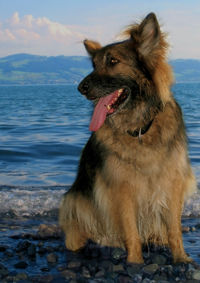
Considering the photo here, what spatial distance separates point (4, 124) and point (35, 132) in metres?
3.74

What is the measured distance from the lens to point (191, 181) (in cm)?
518

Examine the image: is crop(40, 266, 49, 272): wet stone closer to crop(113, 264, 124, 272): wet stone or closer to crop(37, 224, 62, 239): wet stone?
crop(113, 264, 124, 272): wet stone

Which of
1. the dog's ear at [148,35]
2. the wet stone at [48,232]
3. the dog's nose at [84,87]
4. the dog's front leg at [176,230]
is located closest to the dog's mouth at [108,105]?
the dog's nose at [84,87]

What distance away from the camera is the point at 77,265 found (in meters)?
4.83

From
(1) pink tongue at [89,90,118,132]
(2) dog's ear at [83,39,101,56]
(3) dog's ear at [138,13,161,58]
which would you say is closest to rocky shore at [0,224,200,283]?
(1) pink tongue at [89,90,118,132]

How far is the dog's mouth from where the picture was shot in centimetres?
473

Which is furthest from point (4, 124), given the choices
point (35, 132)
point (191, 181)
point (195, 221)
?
point (191, 181)

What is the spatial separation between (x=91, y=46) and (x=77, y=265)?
2.68 meters

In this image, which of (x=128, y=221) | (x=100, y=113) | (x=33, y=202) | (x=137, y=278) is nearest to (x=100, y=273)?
(x=137, y=278)

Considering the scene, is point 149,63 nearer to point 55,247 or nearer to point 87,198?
point 87,198

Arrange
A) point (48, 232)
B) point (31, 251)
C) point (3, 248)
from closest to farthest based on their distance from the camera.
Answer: point (31, 251) < point (3, 248) < point (48, 232)

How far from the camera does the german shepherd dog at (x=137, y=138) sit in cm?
463

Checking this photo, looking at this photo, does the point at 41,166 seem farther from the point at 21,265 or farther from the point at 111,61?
the point at 111,61

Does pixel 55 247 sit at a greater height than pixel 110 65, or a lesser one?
lesser
